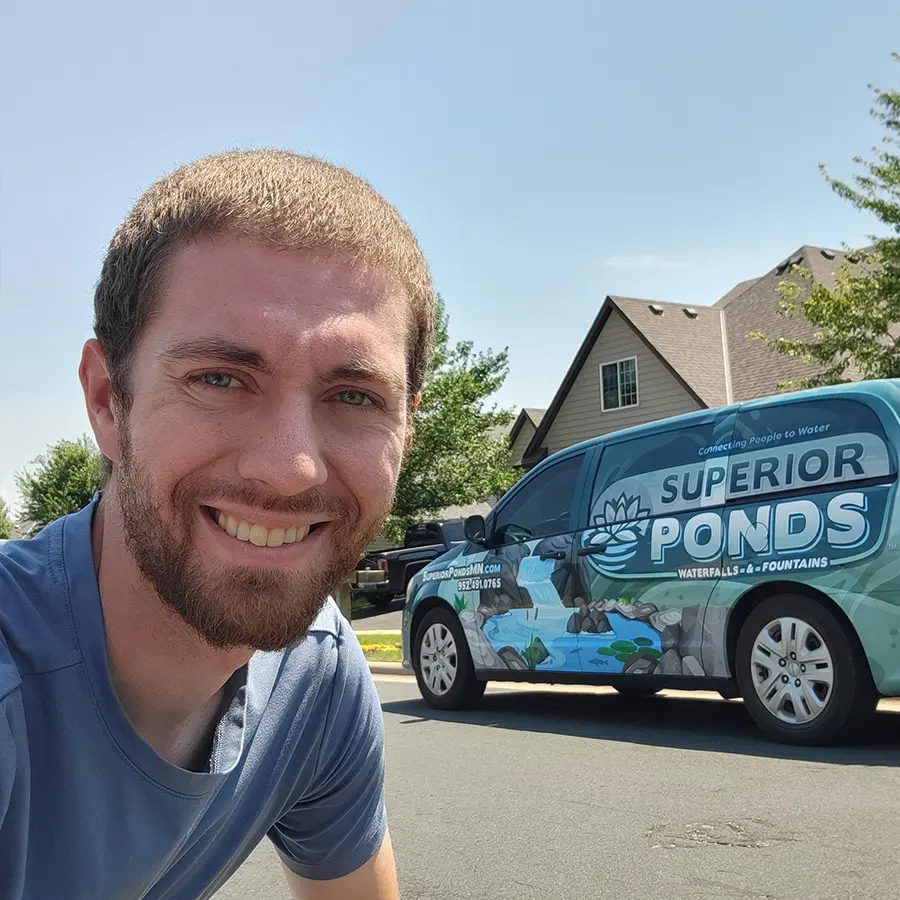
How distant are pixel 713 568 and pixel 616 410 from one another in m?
17.9

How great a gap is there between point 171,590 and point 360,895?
34.1 inches

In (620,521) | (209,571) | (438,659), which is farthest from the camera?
(438,659)

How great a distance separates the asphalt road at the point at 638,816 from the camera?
3.94m

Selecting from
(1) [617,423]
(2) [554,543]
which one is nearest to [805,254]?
(1) [617,423]

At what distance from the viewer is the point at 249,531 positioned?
5.02 ft

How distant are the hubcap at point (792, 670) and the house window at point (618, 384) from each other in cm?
1800

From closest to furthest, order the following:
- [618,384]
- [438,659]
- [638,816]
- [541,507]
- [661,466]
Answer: [638,816] → [661,466] → [541,507] → [438,659] → [618,384]

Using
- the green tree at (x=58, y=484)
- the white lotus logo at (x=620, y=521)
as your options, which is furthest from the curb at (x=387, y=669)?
the green tree at (x=58, y=484)

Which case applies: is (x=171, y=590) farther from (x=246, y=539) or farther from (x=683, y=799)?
(x=683, y=799)

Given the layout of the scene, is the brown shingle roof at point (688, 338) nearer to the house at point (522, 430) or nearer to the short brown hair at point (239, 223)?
the house at point (522, 430)

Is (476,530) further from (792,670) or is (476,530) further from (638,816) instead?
(638,816)

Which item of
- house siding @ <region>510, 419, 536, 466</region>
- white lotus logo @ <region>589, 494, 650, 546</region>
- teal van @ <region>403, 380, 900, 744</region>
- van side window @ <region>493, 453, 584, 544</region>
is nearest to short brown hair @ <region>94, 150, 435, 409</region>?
teal van @ <region>403, 380, 900, 744</region>

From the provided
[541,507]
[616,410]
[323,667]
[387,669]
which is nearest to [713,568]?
[541,507]

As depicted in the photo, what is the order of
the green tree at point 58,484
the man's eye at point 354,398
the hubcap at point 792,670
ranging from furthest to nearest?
1. the green tree at point 58,484
2. the hubcap at point 792,670
3. the man's eye at point 354,398
